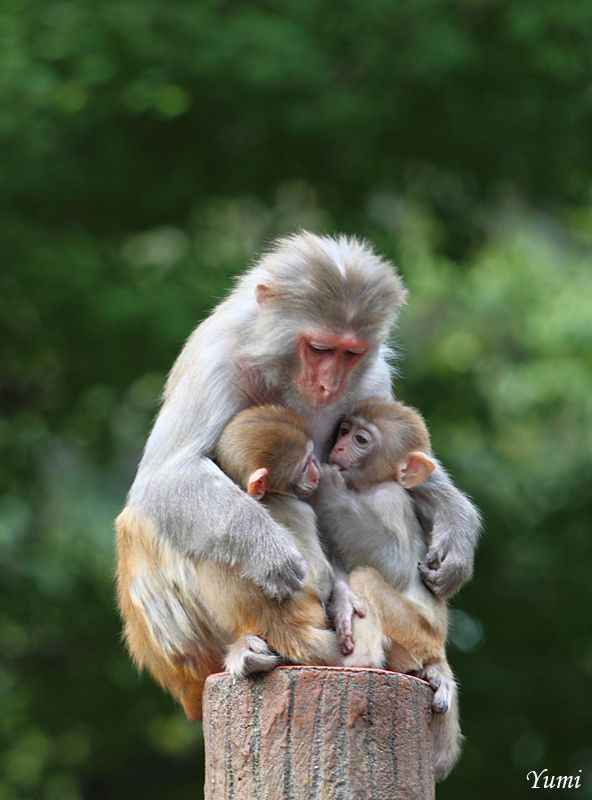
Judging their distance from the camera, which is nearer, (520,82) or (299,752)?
(299,752)

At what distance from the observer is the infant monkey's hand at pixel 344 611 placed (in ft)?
20.0

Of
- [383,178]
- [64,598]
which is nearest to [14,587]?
[64,598]

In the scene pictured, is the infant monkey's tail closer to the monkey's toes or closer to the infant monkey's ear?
the monkey's toes

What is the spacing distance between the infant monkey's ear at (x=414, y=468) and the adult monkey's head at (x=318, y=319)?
47cm

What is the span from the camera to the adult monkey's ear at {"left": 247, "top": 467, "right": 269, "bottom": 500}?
621 cm

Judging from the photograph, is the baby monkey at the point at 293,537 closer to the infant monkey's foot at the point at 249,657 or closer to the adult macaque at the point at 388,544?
the infant monkey's foot at the point at 249,657

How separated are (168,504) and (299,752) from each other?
4.54ft

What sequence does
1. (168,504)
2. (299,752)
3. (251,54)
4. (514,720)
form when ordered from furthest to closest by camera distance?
1. (514,720)
2. (251,54)
3. (168,504)
4. (299,752)

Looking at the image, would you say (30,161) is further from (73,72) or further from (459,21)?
(459,21)

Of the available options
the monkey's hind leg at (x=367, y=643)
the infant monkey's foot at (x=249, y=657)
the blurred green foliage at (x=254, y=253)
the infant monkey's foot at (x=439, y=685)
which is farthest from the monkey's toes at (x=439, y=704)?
the blurred green foliage at (x=254, y=253)

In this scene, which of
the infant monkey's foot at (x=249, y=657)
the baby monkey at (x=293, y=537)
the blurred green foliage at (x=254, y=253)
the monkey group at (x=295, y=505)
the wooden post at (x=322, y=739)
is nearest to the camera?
the wooden post at (x=322, y=739)

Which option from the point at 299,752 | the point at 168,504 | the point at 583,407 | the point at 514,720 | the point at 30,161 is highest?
the point at 30,161

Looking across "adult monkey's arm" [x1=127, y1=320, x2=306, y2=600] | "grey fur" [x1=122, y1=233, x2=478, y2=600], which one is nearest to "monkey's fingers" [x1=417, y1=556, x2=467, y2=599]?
"grey fur" [x1=122, y1=233, x2=478, y2=600]

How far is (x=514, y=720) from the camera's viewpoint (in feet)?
45.2
